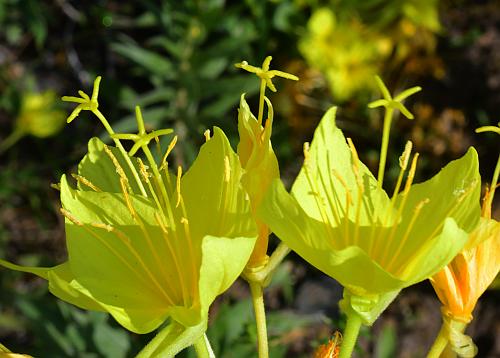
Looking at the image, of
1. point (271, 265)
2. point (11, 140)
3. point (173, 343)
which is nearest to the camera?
point (173, 343)

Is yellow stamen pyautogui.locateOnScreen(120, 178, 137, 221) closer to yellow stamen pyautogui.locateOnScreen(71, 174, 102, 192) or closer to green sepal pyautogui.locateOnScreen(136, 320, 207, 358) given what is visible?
yellow stamen pyautogui.locateOnScreen(71, 174, 102, 192)

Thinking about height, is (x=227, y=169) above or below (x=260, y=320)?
above

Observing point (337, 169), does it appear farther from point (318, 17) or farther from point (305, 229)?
point (318, 17)

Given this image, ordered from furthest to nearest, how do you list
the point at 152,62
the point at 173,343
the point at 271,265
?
the point at 152,62
the point at 271,265
the point at 173,343

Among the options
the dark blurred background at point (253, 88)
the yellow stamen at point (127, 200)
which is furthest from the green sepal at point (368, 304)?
the dark blurred background at point (253, 88)

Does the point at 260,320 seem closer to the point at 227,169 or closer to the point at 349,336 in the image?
the point at 349,336

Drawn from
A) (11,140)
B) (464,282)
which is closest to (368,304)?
(464,282)

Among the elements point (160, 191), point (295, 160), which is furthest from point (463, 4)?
point (160, 191)

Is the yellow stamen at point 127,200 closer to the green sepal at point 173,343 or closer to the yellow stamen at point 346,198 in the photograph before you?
the green sepal at point 173,343

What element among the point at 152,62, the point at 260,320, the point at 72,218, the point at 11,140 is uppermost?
the point at 72,218

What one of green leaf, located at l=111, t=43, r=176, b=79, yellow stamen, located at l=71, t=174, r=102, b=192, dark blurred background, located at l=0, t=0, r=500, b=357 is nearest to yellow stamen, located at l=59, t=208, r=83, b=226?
yellow stamen, located at l=71, t=174, r=102, b=192
